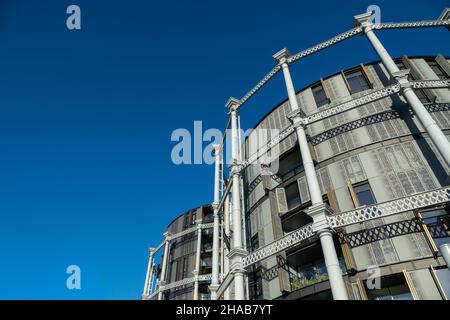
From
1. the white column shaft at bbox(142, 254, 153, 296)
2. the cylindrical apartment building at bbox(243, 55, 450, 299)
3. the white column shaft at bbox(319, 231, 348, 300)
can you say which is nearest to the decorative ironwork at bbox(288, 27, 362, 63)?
the cylindrical apartment building at bbox(243, 55, 450, 299)

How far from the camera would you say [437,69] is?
22.4 metres

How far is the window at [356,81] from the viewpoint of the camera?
22469 mm

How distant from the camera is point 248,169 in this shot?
2638 centimetres

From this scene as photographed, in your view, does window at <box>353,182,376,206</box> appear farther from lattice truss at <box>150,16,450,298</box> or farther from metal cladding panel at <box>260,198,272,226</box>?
metal cladding panel at <box>260,198,272,226</box>

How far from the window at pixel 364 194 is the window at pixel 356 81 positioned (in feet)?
28.2

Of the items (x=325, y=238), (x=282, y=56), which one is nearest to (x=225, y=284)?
(x=325, y=238)

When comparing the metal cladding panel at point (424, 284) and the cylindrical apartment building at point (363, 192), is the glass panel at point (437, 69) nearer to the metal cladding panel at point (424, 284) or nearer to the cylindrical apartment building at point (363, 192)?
the cylindrical apartment building at point (363, 192)

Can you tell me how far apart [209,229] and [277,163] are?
863 inches

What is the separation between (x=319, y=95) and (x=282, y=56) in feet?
16.0

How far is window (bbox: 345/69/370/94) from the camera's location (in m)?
22.5

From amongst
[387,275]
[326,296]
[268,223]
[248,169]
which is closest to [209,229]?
[248,169]

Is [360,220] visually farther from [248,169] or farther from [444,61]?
[444,61]

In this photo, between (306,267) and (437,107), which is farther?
(306,267)

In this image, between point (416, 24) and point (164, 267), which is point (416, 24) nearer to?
point (416, 24)
